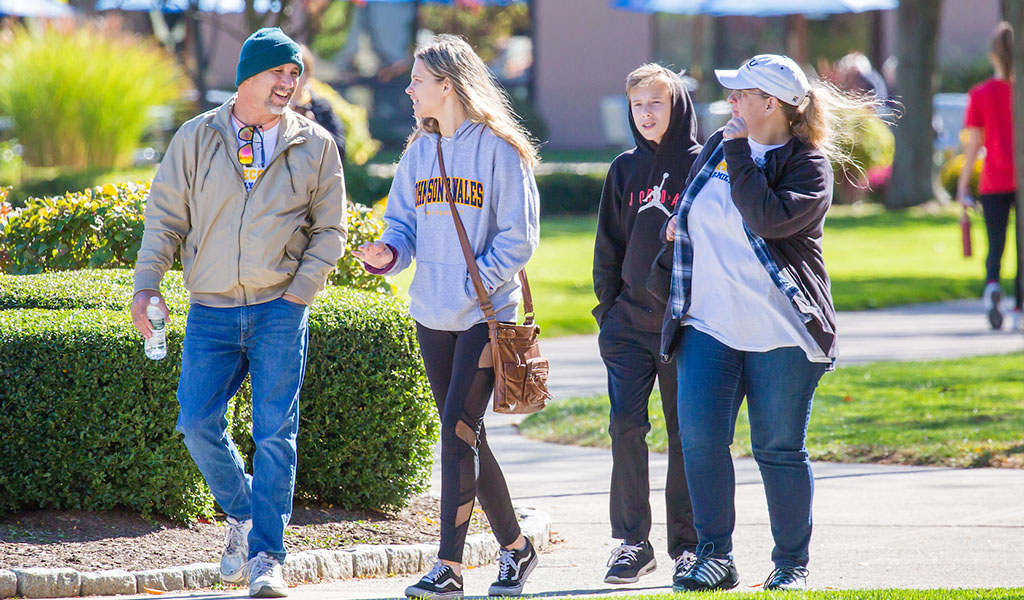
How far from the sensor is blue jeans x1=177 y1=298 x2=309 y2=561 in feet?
15.6

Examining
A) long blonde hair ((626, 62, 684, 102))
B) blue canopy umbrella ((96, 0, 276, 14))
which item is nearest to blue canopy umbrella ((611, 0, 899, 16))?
blue canopy umbrella ((96, 0, 276, 14))

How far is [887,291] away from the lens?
45.1 ft

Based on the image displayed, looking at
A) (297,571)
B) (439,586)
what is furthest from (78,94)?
(439,586)

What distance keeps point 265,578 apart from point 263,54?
1787 mm

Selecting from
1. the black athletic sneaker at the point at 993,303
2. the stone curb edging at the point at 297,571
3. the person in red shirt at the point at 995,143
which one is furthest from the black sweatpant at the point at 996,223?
the stone curb edging at the point at 297,571

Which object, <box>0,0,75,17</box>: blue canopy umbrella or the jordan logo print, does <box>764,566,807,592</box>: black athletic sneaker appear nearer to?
the jordan logo print

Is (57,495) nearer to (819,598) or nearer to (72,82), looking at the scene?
(819,598)

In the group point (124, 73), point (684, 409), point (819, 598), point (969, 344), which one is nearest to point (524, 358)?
point (684, 409)

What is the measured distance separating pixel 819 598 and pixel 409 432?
2.16m

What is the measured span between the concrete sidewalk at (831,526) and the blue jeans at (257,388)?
14.4 inches

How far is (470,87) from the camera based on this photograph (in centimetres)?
486

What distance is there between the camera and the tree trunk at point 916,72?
65.7 ft

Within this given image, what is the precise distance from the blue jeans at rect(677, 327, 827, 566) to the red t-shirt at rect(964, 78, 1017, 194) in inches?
262

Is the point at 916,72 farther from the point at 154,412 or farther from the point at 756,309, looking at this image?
the point at 154,412
